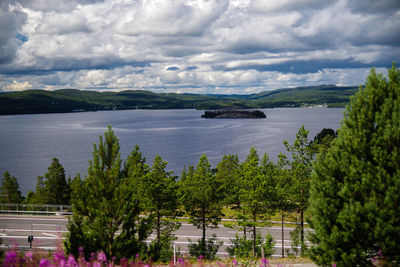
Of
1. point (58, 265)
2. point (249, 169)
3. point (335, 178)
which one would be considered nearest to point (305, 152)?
point (249, 169)

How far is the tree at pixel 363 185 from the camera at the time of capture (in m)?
9.73

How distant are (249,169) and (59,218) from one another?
2364cm

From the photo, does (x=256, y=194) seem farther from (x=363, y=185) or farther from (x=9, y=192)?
(x=9, y=192)

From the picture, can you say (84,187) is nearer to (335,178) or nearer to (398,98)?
(335,178)

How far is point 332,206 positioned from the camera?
10383 millimetres

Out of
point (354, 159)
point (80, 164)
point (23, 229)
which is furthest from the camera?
point (80, 164)

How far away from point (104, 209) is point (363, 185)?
8.59 meters

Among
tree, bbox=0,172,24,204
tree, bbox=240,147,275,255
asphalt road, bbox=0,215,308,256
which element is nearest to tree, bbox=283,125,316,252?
tree, bbox=240,147,275,255

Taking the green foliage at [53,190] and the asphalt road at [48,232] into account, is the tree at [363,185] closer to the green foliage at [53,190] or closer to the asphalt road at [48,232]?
the asphalt road at [48,232]

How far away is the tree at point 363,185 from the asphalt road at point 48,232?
18359 millimetres

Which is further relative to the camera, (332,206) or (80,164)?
(80,164)

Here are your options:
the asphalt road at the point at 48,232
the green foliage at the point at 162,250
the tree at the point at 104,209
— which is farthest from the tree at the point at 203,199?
the tree at the point at 104,209

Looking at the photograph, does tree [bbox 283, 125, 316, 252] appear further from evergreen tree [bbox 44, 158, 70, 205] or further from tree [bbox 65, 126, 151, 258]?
evergreen tree [bbox 44, 158, 70, 205]

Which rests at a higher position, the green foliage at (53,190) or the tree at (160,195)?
the tree at (160,195)
